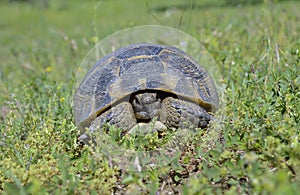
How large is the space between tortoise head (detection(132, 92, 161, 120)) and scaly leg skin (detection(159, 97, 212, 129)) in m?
0.05

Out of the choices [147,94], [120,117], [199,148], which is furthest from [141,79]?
[199,148]

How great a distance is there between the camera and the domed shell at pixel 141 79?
2795 mm

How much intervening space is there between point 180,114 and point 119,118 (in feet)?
1.24

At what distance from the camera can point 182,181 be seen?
249cm

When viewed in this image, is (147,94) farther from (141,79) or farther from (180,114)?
(180,114)

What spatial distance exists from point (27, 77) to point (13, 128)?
2.06 m

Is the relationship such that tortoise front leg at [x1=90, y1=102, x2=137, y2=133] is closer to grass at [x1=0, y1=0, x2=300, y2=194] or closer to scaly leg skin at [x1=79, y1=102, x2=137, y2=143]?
scaly leg skin at [x1=79, y1=102, x2=137, y2=143]

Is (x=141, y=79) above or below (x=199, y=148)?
above

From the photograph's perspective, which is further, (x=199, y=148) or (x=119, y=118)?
(x=119, y=118)

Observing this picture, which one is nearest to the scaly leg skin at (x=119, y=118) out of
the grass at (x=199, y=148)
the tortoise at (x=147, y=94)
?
the tortoise at (x=147, y=94)

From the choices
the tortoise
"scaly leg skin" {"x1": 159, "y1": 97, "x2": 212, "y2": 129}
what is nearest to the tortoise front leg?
the tortoise

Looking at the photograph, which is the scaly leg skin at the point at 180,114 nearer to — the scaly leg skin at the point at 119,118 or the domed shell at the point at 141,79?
the domed shell at the point at 141,79

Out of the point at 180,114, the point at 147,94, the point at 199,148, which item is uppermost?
the point at 147,94

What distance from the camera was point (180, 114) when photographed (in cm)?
282
